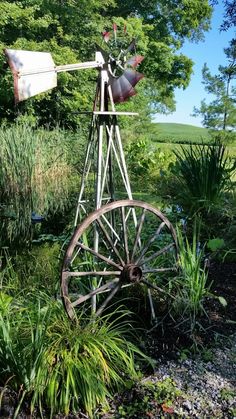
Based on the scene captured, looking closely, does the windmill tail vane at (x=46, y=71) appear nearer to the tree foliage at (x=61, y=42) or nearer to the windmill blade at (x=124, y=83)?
the windmill blade at (x=124, y=83)

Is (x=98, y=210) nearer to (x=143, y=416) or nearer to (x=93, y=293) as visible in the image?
(x=93, y=293)

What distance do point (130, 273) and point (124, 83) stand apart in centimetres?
124

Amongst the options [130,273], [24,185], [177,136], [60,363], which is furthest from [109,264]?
[177,136]

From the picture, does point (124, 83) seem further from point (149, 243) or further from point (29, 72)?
point (149, 243)

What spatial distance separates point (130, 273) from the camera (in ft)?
8.32

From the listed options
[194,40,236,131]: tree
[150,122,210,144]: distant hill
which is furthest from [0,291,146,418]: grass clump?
[194,40,236,131]: tree

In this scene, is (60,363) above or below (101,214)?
below

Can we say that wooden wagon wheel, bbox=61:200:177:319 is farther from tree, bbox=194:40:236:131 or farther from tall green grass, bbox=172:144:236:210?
tree, bbox=194:40:236:131

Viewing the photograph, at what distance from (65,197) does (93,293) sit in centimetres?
339

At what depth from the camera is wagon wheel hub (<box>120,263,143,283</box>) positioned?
2.54 meters

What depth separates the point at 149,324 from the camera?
2.76 m

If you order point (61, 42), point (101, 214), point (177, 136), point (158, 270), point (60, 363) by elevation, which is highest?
point (61, 42)

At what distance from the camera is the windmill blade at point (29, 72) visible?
224 cm

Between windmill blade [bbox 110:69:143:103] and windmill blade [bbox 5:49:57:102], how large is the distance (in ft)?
1.66
